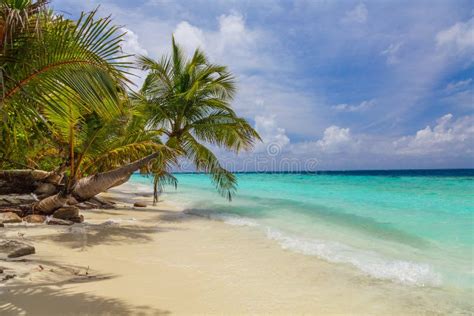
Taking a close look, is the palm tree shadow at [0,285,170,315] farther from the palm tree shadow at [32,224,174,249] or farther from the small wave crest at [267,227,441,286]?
the small wave crest at [267,227,441,286]

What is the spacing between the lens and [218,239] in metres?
6.59

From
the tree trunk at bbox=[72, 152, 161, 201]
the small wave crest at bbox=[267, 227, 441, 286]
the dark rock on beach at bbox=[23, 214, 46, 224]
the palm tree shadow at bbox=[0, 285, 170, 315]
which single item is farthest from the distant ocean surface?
the dark rock on beach at bbox=[23, 214, 46, 224]

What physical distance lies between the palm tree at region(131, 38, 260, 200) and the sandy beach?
16.7 ft

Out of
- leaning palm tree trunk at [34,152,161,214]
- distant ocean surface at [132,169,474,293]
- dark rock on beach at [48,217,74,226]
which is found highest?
leaning palm tree trunk at [34,152,161,214]

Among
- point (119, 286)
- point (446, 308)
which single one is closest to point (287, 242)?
point (446, 308)

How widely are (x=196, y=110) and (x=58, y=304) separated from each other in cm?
827

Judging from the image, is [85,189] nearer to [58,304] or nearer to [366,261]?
[58,304]

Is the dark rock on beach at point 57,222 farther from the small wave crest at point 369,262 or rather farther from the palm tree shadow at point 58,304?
the small wave crest at point 369,262

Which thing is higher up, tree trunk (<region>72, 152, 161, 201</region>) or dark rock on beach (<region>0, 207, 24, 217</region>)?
tree trunk (<region>72, 152, 161, 201</region>)

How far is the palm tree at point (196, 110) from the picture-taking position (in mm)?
10438

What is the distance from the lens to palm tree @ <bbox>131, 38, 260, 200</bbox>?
10.4 meters

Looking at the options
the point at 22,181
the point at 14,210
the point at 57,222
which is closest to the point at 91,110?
the point at 57,222

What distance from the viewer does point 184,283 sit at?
3787 mm

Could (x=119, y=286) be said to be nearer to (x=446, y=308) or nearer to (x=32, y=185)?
(x=446, y=308)
